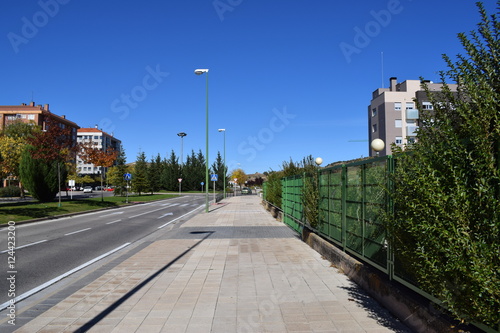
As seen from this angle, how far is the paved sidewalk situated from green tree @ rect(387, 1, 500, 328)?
139cm

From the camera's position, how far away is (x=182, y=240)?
1148 cm

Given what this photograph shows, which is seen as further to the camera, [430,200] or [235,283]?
[235,283]

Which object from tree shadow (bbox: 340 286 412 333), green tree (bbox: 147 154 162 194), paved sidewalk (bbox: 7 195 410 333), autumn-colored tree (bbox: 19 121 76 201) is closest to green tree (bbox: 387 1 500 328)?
tree shadow (bbox: 340 286 412 333)

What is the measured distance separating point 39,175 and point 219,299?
28134 mm

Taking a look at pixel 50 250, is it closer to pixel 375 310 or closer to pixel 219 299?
pixel 219 299

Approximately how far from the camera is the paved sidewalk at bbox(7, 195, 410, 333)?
4.25 metres

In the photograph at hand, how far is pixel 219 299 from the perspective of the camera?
17.3 ft

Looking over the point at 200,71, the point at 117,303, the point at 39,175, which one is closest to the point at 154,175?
the point at 39,175

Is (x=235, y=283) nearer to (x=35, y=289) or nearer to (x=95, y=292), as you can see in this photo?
(x=95, y=292)

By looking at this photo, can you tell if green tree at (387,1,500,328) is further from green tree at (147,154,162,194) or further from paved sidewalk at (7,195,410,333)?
green tree at (147,154,162,194)

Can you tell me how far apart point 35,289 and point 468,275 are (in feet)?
21.0

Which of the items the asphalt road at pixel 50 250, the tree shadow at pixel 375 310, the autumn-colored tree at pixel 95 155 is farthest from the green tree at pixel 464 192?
the autumn-colored tree at pixel 95 155

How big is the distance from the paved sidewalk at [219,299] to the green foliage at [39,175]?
23.5m

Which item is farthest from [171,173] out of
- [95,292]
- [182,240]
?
[95,292]
